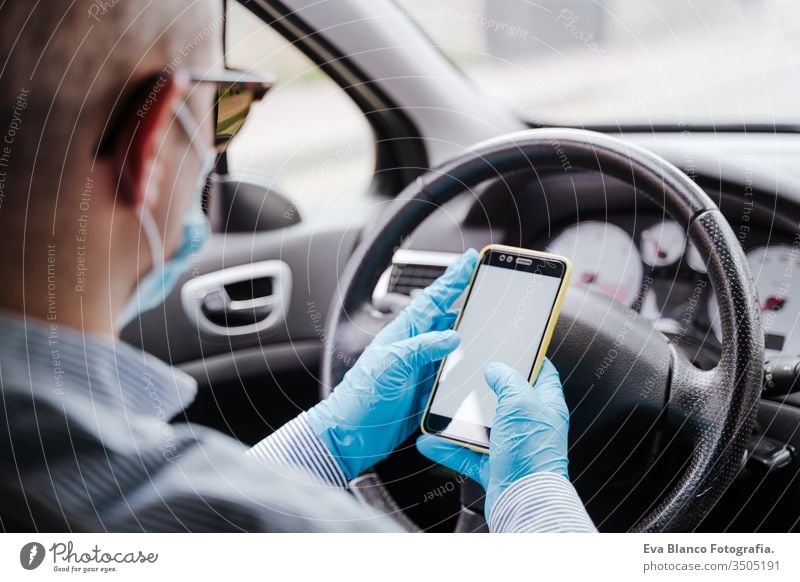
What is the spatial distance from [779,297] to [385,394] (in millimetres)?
336

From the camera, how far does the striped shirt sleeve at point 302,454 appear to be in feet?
1.87

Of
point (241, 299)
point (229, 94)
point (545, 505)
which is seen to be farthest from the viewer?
point (241, 299)

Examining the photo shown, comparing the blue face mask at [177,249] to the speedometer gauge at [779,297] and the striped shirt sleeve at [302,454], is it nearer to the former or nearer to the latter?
the striped shirt sleeve at [302,454]

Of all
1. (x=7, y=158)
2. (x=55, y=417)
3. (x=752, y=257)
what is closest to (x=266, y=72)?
(x=7, y=158)

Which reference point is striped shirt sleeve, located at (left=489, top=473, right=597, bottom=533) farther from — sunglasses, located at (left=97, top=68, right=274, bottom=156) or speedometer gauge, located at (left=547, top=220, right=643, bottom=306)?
sunglasses, located at (left=97, top=68, right=274, bottom=156)

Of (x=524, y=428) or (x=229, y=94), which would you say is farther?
(x=229, y=94)

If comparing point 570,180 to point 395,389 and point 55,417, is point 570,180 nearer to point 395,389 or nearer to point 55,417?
point 395,389

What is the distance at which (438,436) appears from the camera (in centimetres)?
53

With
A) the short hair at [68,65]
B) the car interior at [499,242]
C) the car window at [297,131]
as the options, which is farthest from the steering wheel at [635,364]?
the short hair at [68,65]

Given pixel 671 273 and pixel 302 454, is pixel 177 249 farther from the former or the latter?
pixel 671 273

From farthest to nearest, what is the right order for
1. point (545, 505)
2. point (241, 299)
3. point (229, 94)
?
point (241, 299) → point (229, 94) → point (545, 505)

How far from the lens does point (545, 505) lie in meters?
0.50

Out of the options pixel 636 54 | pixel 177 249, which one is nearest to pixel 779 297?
pixel 636 54

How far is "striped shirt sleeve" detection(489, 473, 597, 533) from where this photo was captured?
0.49 meters
